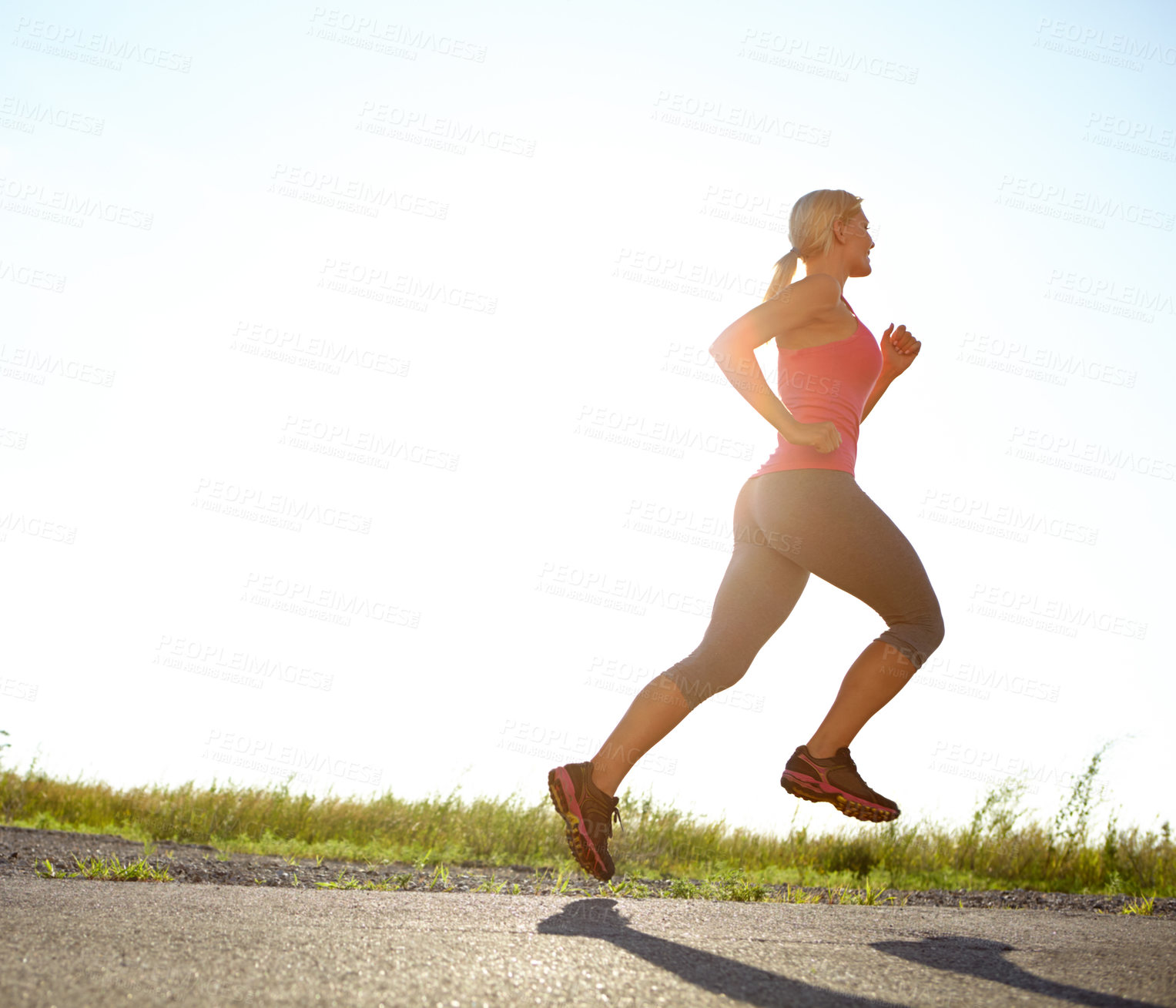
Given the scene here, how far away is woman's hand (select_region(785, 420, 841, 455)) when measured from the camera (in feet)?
10.8

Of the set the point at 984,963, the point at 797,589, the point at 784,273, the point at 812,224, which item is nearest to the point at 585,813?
the point at 797,589

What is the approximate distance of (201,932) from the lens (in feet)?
6.89

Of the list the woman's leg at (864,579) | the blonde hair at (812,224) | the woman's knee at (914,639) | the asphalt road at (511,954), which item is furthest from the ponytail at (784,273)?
the asphalt road at (511,954)

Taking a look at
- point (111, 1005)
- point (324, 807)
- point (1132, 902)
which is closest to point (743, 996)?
point (111, 1005)

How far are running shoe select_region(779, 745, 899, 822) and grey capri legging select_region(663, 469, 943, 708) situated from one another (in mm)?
386

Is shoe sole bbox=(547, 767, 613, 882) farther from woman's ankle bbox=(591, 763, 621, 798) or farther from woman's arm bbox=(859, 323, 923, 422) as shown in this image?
woman's arm bbox=(859, 323, 923, 422)

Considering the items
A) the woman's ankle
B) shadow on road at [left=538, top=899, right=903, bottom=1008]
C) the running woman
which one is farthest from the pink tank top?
shadow on road at [left=538, top=899, right=903, bottom=1008]

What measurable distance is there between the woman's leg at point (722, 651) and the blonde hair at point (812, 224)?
3.37ft

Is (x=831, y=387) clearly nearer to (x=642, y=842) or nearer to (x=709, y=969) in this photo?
(x=709, y=969)

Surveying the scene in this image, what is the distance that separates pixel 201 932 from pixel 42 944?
311 mm

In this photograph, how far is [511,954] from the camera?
6.46ft

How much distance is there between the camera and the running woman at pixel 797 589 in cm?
325

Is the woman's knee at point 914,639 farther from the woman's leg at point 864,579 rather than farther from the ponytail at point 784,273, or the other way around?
the ponytail at point 784,273

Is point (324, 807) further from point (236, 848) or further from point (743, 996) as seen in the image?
point (743, 996)
